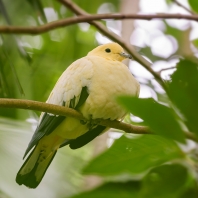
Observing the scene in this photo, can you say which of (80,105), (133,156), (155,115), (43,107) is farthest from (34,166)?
(155,115)

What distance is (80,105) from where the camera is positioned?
5.83ft

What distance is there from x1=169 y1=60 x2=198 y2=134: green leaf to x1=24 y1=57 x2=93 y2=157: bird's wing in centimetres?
111

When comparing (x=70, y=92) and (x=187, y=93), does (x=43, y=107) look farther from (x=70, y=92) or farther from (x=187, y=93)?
(x=187, y=93)

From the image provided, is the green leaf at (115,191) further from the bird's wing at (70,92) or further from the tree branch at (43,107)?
the bird's wing at (70,92)

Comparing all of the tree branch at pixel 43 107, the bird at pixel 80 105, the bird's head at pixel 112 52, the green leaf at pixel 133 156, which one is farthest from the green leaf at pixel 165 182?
the bird's head at pixel 112 52

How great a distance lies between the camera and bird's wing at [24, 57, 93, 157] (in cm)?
178

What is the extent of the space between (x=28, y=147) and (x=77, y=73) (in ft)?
1.33

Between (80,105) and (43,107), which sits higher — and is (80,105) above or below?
below

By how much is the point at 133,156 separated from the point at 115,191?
7cm

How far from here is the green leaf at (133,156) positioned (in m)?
0.78

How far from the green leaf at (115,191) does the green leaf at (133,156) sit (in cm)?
3

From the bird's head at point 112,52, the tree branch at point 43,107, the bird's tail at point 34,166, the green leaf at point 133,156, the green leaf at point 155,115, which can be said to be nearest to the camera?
the green leaf at point 155,115

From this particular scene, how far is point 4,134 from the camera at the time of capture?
144 cm

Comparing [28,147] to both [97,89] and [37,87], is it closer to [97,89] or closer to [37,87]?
[97,89]
